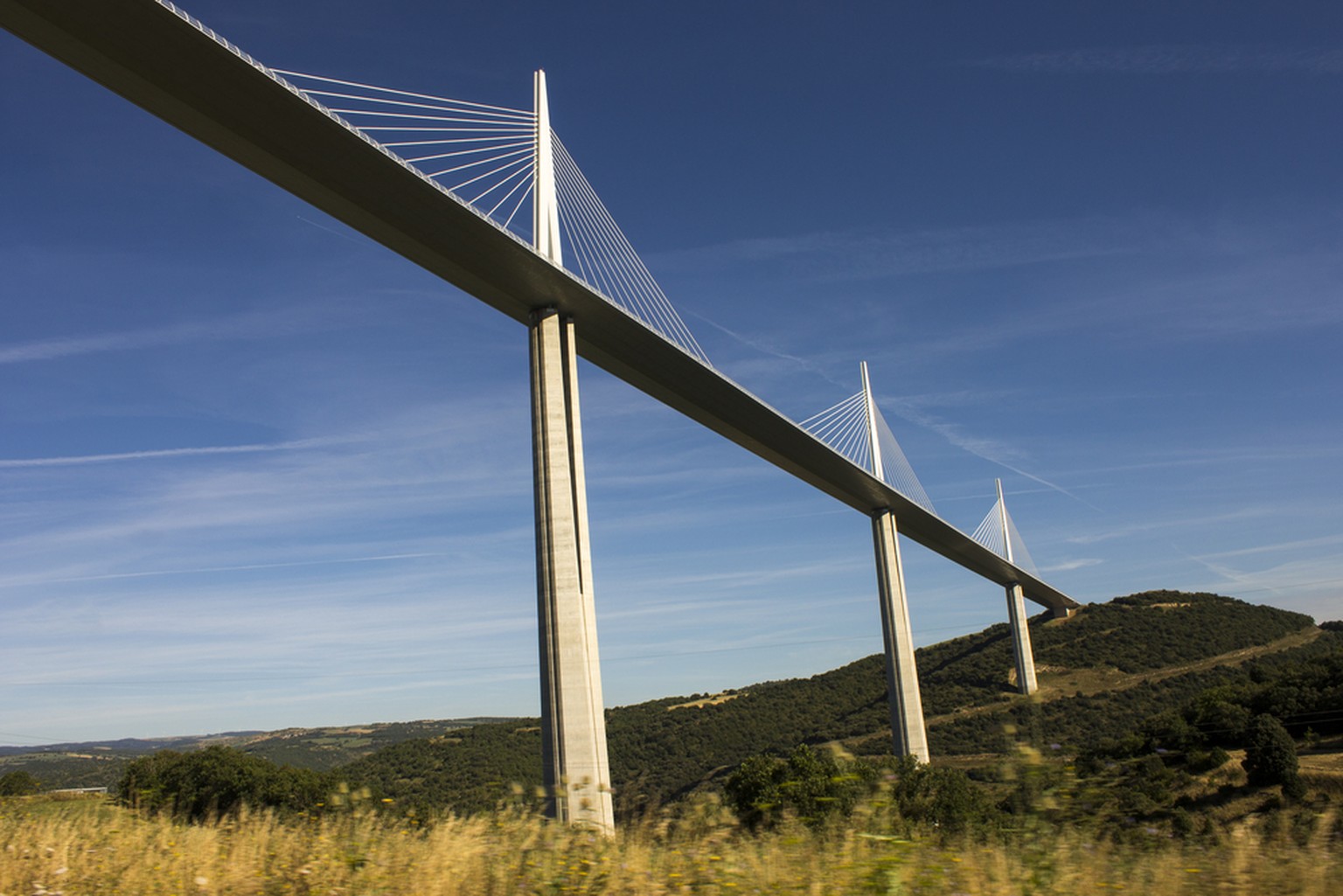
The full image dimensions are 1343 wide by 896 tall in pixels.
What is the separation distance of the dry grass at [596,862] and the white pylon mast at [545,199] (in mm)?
19896

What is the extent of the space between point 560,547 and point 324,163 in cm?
1082

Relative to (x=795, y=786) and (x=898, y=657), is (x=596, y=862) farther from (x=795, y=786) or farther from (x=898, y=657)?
(x=898, y=657)

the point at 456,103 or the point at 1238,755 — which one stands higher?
the point at 456,103

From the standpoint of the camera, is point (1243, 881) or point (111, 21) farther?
point (111, 21)

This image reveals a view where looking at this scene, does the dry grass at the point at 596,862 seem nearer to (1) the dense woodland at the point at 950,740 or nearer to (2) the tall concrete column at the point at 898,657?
(1) the dense woodland at the point at 950,740

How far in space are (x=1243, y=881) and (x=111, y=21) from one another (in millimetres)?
20398

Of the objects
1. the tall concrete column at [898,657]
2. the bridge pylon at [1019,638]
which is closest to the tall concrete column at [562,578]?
the tall concrete column at [898,657]

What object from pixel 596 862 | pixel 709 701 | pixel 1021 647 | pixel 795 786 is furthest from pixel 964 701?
pixel 596 862

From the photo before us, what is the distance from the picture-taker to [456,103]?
22.6m

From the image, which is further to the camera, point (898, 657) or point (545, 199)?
point (898, 657)

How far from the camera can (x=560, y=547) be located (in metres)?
23.2

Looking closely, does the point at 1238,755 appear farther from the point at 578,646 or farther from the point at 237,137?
the point at 237,137

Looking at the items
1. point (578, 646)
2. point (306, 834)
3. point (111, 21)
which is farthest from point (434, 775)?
point (306, 834)

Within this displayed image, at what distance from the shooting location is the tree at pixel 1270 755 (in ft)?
80.6
